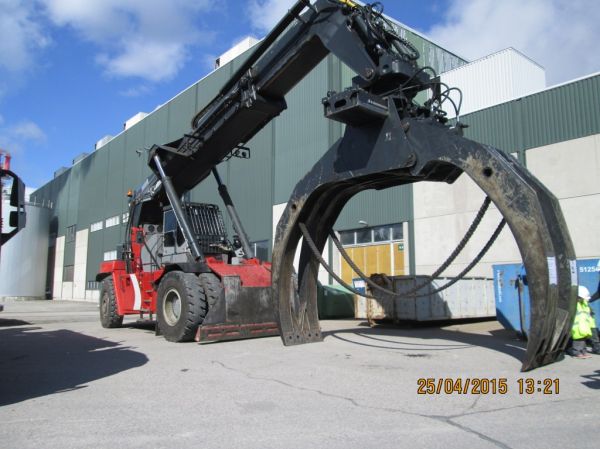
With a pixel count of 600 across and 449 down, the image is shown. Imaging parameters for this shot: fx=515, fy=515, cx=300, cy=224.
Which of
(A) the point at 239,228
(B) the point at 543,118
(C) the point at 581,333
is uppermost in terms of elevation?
(B) the point at 543,118

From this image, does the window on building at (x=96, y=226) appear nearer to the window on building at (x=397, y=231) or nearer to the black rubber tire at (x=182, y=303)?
the window on building at (x=397, y=231)

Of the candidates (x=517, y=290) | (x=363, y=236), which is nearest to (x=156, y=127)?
(x=363, y=236)

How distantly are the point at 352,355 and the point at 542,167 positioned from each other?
11959mm

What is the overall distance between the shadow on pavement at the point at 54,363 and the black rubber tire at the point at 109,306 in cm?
211

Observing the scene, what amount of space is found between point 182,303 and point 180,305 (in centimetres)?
31

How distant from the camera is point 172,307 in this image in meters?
11.1

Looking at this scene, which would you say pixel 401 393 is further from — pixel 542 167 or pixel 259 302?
pixel 542 167

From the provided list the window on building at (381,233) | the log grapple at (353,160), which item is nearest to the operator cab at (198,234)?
the log grapple at (353,160)

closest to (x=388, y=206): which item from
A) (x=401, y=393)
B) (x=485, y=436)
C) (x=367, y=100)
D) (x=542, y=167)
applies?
(x=542, y=167)

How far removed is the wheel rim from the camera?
10781 mm

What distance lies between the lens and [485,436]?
4113 mm

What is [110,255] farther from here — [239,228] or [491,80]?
[239,228]

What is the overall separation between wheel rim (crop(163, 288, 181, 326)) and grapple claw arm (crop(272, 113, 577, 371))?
2647 millimetres

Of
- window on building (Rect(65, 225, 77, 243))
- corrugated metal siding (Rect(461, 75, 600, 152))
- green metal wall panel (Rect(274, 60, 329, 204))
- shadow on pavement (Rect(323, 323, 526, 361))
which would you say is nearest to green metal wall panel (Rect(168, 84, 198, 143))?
green metal wall panel (Rect(274, 60, 329, 204))
